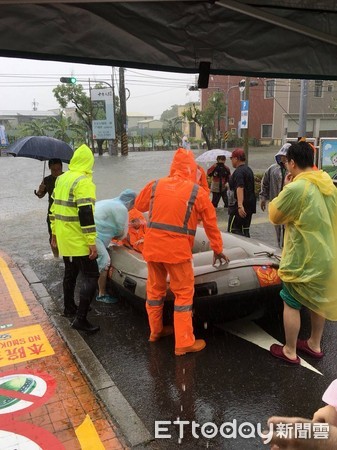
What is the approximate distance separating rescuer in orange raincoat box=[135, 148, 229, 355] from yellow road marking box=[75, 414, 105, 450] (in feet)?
3.83

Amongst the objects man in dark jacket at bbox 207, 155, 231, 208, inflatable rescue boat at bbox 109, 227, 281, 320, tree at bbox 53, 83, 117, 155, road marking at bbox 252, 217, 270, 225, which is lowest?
road marking at bbox 252, 217, 270, 225

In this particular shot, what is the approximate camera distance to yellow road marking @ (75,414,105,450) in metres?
2.85

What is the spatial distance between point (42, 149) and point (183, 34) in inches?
179

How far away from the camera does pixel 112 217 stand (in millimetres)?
4832

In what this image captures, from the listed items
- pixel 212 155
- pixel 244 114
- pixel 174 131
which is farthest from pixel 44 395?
pixel 174 131

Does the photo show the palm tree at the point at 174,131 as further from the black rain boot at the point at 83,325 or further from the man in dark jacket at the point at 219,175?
the black rain boot at the point at 83,325

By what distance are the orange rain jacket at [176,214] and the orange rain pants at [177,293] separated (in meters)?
0.14

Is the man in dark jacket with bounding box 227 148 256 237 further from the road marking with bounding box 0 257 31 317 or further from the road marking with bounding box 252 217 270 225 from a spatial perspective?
the road marking with bounding box 0 257 31 317

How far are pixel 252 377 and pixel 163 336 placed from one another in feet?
Answer: 3.48

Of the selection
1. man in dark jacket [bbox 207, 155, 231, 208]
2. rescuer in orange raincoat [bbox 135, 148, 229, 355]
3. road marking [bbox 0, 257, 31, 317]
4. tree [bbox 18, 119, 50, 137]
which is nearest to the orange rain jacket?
rescuer in orange raincoat [bbox 135, 148, 229, 355]

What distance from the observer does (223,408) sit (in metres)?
3.26

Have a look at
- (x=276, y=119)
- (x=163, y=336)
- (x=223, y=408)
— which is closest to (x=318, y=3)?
(x=223, y=408)

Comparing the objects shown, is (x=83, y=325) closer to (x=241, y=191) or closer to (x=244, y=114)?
(x=241, y=191)

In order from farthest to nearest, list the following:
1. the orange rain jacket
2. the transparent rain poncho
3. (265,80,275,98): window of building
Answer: (265,80,275,98): window of building → the transparent rain poncho → the orange rain jacket
